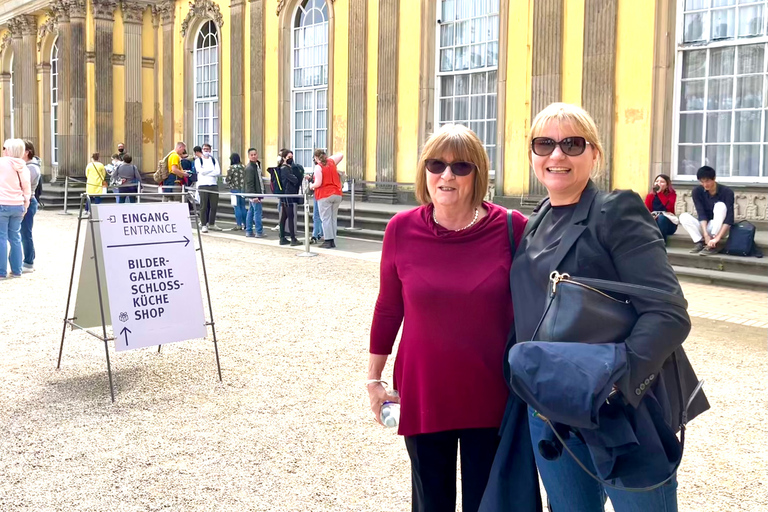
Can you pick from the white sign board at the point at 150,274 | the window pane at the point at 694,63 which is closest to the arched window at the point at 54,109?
the window pane at the point at 694,63

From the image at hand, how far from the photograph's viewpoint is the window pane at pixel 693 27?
11516 millimetres

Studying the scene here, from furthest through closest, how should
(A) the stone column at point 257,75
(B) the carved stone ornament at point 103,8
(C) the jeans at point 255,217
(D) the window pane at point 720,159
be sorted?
(B) the carved stone ornament at point 103,8
(A) the stone column at point 257,75
(C) the jeans at point 255,217
(D) the window pane at point 720,159

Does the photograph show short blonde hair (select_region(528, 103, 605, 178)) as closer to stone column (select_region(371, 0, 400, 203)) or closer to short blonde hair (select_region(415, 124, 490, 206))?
short blonde hair (select_region(415, 124, 490, 206))

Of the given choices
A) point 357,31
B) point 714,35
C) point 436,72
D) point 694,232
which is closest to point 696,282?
point 694,232

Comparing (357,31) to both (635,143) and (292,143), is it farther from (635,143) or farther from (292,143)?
(635,143)

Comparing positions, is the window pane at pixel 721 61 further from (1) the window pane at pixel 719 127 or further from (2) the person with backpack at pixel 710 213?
(2) the person with backpack at pixel 710 213

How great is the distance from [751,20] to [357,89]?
26.4ft

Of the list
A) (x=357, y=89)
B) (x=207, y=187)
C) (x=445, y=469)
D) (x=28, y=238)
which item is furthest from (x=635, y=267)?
(x=357, y=89)

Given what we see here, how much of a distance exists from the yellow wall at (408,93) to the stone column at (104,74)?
11723 mm

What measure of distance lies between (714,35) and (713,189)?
100.0 inches

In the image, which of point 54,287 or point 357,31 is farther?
point 357,31

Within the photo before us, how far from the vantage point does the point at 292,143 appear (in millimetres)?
19188

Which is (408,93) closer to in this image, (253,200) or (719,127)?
(253,200)

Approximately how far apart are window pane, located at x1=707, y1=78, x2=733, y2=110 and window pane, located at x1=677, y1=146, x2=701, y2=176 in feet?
2.08
